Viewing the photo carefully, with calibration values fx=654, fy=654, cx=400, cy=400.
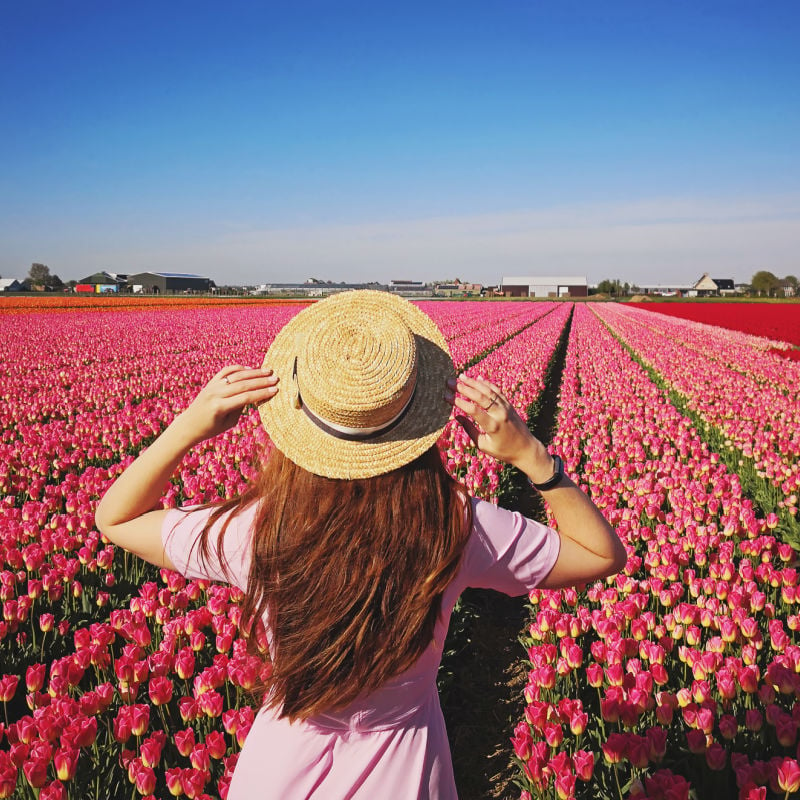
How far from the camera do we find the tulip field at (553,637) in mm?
2480

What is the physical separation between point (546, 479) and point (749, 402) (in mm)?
9868

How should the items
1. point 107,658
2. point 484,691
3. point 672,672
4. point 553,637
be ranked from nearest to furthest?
point 107,658, point 672,672, point 553,637, point 484,691

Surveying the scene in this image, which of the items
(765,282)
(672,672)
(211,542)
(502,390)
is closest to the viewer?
(211,542)

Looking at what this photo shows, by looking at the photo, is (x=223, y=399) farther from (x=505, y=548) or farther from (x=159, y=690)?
(x=159, y=690)

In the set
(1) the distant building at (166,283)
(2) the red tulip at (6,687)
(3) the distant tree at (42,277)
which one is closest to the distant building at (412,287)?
(1) the distant building at (166,283)

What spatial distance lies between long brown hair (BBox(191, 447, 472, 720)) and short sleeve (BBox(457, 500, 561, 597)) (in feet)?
0.20

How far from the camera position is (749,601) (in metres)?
3.77

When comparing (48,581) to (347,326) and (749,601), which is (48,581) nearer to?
(347,326)

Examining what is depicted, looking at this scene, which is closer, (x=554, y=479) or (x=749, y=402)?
(x=554, y=479)

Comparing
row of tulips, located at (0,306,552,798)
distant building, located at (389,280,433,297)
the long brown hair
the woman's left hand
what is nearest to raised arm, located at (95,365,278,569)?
the woman's left hand

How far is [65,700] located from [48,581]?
147 centimetres

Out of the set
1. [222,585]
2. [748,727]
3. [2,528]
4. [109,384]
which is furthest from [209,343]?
[748,727]

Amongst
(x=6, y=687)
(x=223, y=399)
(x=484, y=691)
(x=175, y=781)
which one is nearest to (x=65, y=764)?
(x=175, y=781)

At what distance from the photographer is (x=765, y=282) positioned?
353ft
